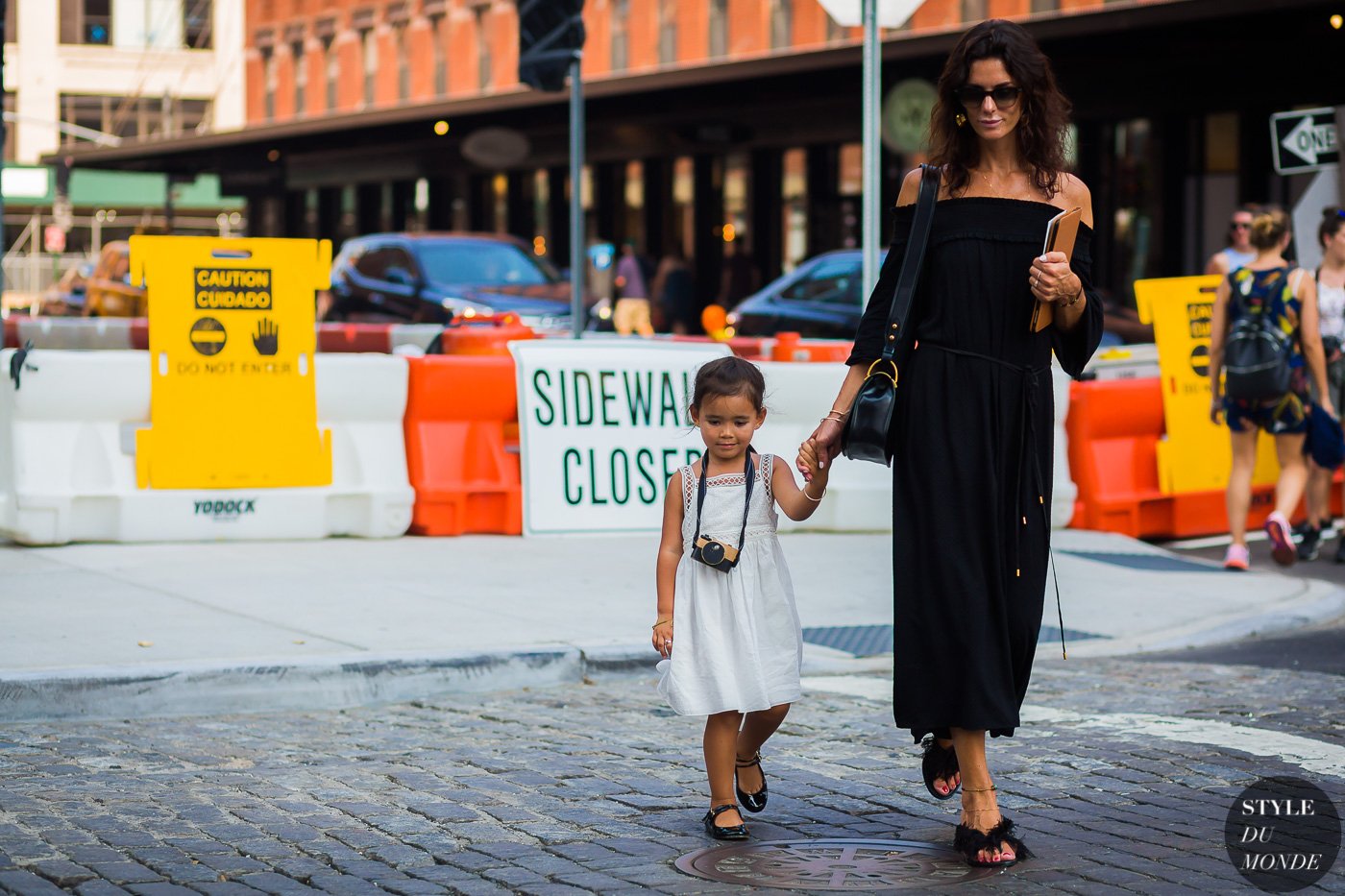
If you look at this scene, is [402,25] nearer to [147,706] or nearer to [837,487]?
[837,487]

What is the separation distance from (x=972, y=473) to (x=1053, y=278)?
489 mm

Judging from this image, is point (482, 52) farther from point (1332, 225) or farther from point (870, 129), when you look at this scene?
point (870, 129)

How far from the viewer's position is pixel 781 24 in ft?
122

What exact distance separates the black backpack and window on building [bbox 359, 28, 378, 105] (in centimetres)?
4518

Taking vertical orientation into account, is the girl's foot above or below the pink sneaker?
below

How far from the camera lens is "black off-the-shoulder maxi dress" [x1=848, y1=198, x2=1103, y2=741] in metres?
4.68

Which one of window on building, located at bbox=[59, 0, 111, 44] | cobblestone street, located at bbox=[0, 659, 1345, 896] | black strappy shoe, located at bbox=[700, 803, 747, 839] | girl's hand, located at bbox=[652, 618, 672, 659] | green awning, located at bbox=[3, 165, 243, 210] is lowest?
cobblestone street, located at bbox=[0, 659, 1345, 896]

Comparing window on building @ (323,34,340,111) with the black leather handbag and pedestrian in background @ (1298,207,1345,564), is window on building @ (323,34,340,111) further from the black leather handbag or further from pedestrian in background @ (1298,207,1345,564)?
the black leather handbag

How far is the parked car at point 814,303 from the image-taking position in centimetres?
1961

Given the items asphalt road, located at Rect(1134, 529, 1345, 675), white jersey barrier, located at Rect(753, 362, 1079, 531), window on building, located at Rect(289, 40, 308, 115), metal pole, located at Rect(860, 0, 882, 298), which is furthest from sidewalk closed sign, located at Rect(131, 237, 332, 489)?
window on building, located at Rect(289, 40, 308, 115)

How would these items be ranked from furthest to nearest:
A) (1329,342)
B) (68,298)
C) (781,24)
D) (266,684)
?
(781,24), (68,298), (1329,342), (266,684)

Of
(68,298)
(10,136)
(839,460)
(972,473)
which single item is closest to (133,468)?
(839,460)

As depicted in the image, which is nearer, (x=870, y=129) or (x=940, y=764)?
(x=940, y=764)

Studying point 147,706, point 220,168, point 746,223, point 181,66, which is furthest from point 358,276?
point 181,66
